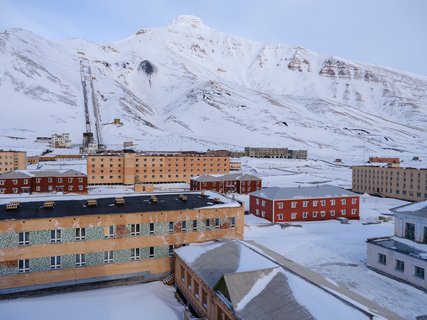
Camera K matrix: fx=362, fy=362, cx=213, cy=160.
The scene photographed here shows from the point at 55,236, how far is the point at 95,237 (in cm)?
282

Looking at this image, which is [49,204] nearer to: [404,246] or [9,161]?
[404,246]

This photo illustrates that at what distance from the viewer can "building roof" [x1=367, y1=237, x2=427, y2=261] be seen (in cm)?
2975

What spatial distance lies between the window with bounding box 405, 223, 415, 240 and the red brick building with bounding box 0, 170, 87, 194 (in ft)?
214

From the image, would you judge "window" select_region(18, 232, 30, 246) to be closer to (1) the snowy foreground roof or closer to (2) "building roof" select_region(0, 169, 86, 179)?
(1) the snowy foreground roof

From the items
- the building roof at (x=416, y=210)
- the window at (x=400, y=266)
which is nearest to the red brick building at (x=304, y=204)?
the building roof at (x=416, y=210)

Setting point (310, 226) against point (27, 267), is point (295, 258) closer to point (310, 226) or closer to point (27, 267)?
point (310, 226)

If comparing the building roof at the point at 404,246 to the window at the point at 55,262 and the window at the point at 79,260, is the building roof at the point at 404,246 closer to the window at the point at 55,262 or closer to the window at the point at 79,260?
the window at the point at 79,260

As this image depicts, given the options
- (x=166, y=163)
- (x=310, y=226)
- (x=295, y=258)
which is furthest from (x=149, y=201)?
(x=166, y=163)

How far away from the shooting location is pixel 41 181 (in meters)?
76.6

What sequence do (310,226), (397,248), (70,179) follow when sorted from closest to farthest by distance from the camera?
(397,248) < (310,226) < (70,179)

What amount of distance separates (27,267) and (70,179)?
2209 inches

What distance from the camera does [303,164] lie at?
554ft

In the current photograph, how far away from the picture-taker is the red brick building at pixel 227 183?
81812 millimetres

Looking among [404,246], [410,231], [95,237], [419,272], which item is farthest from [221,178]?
[95,237]
